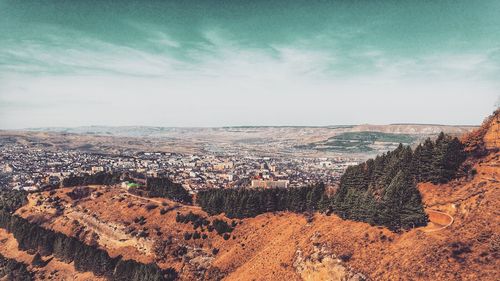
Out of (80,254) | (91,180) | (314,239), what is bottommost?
(80,254)

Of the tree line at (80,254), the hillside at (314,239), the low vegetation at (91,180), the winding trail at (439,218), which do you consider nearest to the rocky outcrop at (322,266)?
the hillside at (314,239)

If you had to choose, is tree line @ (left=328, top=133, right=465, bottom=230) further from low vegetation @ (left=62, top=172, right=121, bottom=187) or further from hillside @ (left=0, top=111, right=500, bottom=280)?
low vegetation @ (left=62, top=172, right=121, bottom=187)

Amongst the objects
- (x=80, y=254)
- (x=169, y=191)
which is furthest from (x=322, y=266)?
(x=169, y=191)

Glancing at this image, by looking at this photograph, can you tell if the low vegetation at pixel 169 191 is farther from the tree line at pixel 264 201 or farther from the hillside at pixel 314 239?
the tree line at pixel 264 201

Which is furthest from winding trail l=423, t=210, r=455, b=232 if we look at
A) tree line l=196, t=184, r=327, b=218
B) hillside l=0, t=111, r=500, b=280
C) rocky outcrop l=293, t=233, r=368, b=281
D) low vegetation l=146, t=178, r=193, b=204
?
low vegetation l=146, t=178, r=193, b=204

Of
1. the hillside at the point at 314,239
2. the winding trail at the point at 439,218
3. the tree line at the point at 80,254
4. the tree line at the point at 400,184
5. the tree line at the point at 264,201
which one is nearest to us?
the hillside at the point at 314,239

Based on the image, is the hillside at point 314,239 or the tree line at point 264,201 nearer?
the hillside at point 314,239

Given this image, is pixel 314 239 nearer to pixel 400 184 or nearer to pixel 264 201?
pixel 400 184

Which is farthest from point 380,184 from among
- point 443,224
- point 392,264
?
point 392,264

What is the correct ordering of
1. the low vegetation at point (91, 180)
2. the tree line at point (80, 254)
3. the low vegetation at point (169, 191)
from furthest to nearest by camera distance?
the low vegetation at point (91, 180) < the low vegetation at point (169, 191) < the tree line at point (80, 254)
